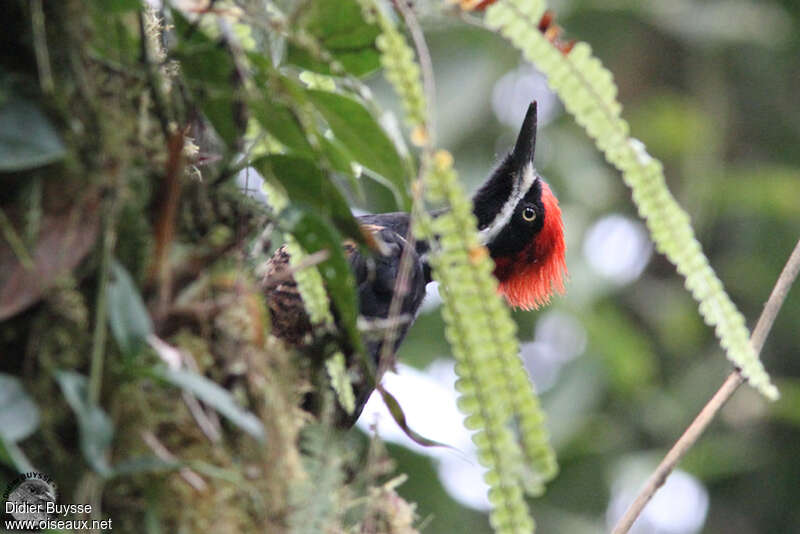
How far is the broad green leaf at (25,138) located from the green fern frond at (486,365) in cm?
39

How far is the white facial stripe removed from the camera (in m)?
2.97

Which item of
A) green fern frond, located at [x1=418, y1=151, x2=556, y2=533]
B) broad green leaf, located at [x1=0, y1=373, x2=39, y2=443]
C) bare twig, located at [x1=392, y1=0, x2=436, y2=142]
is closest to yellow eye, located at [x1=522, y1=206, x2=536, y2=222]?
bare twig, located at [x1=392, y1=0, x2=436, y2=142]

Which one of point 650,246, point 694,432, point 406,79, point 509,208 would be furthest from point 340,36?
point 650,246

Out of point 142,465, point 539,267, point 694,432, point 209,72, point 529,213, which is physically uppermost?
point 529,213

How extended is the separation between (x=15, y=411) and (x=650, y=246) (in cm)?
589

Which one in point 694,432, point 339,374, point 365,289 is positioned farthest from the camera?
point 365,289

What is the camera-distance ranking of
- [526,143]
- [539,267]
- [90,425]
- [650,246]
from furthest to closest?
[650,246] → [539,267] → [526,143] → [90,425]

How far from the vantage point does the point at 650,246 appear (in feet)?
21.6

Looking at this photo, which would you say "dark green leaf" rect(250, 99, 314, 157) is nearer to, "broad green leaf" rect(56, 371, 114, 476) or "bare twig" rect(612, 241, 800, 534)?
"broad green leaf" rect(56, 371, 114, 476)

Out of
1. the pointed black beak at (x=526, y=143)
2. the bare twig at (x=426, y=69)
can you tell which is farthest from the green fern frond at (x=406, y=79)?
the pointed black beak at (x=526, y=143)

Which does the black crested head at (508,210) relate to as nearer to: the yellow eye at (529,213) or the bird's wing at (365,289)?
the yellow eye at (529,213)

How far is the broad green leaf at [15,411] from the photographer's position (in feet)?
3.33

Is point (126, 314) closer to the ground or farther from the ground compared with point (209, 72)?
closer to the ground

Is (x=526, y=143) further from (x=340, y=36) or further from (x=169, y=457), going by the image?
(x=169, y=457)
